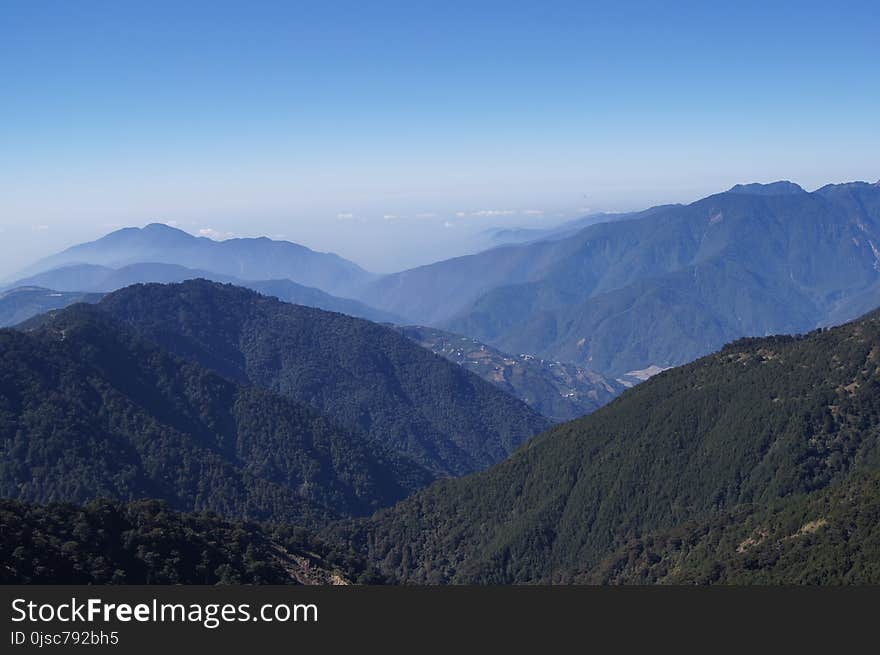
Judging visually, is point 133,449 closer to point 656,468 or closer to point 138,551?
point 656,468

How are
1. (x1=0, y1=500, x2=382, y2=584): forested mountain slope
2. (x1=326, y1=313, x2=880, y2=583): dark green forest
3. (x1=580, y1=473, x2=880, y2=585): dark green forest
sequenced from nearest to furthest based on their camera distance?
(x1=0, y1=500, x2=382, y2=584): forested mountain slope → (x1=580, y1=473, x2=880, y2=585): dark green forest → (x1=326, y1=313, x2=880, y2=583): dark green forest

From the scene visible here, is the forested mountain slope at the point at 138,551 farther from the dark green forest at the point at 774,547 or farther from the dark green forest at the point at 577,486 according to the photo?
the dark green forest at the point at 774,547

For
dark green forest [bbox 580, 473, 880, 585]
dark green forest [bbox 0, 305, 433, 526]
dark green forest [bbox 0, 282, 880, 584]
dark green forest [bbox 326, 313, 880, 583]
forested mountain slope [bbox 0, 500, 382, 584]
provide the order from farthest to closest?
dark green forest [bbox 0, 305, 433, 526] < dark green forest [bbox 326, 313, 880, 583] < dark green forest [bbox 0, 282, 880, 584] < dark green forest [bbox 580, 473, 880, 585] < forested mountain slope [bbox 0, 500, 382, 584]

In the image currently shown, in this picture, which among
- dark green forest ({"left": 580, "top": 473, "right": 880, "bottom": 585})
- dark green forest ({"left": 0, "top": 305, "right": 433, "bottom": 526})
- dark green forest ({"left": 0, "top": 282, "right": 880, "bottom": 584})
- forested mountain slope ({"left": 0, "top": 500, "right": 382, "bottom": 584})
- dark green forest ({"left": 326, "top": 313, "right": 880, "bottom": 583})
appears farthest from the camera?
dark green forest ({"left": 0, "top": 305, "right": 433, "bottom": 526})

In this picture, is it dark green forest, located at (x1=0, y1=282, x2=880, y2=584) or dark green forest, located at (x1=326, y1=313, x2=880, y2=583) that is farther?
dark green forest, located at (x1=326, y1=313, x2=880, y2=583)

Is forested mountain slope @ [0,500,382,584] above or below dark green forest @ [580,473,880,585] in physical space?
above

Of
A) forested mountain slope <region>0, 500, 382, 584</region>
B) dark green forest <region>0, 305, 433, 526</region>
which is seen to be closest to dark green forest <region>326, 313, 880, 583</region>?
dark green forest <region>0, 305, 433, 526</region>

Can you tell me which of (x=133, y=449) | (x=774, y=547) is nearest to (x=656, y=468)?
(x=774, y=547)

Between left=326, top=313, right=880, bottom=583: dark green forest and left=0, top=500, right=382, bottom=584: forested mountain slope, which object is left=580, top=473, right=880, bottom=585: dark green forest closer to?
left=326, top=313, right=880, bottom=583: dark green forest

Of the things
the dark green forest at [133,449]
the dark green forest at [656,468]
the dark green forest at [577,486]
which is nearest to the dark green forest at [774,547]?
the dark green forest at [577,486]

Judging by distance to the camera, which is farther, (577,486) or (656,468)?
(577,486)

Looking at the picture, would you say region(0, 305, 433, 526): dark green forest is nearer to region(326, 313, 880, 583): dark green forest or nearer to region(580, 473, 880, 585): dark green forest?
region(326, 313, 880, 583): dark green forest

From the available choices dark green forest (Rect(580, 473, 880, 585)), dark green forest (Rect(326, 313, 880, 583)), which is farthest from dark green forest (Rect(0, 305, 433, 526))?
dark green forest (Rect(580, 473, 880, 585))
